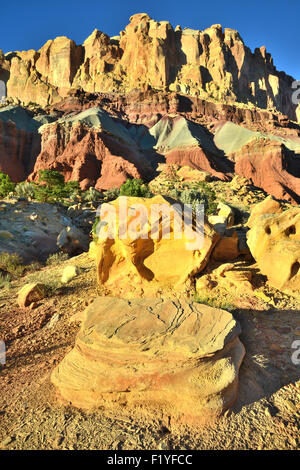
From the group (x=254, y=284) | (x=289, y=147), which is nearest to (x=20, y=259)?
(x=254, y=284)

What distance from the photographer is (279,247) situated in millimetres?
5590

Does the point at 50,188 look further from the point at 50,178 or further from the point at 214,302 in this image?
the point at 214,302

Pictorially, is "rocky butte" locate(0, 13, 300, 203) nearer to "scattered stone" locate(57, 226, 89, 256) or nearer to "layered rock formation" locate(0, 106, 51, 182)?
"layered rock formation" locate(0, 106, 51, 182)

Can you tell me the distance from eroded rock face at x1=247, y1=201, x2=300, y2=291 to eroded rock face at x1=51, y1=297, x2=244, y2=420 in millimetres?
2877

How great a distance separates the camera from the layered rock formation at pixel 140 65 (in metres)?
60.0

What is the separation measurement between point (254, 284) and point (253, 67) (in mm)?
92446

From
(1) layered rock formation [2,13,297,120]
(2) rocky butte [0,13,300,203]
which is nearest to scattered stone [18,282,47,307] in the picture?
(2) rocky butte [0,13,300,203]

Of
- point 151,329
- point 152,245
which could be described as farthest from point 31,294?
point 151,329

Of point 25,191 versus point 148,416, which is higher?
point 25,191

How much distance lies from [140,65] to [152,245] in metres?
70.4

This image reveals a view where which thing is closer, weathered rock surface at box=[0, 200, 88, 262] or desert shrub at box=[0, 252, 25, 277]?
desert shrub at box=[0, 252, 25, 277]

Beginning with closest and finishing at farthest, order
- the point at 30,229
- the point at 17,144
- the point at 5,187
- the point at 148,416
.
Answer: the point at 148,416 → the point at 30,229 → the point at 5,187 → the point at 17,144

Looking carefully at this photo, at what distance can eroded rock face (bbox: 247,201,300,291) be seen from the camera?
539cm
